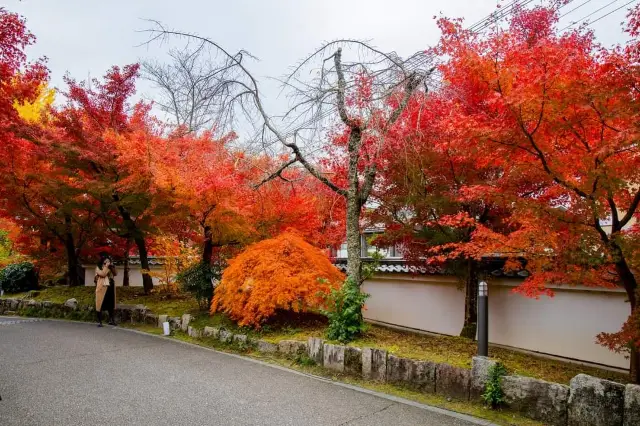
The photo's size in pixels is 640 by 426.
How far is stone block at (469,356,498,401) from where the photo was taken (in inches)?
200

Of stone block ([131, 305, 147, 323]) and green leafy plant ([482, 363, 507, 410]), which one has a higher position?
green leafy plant ([482, 363, 507, 410])

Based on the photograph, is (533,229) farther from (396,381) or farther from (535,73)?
(396,381)

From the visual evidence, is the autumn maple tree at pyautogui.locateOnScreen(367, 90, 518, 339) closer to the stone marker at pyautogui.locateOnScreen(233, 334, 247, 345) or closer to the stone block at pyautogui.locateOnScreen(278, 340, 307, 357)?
the stone block at pyautogui.locateOnScreen(278, 340, 307, 357)

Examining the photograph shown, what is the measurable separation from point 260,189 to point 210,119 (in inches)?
74.0

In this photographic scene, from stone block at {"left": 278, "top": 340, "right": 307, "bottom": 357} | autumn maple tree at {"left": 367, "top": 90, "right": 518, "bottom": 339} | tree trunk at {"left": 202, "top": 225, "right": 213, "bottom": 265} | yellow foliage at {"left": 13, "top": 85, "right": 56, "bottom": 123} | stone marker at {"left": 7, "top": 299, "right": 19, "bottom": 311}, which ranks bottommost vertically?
stone marker at {"left": 7, "top": 299, "right": 19, "bottom": 311}

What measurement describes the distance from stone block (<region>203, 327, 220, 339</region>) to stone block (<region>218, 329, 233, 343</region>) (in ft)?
0.33

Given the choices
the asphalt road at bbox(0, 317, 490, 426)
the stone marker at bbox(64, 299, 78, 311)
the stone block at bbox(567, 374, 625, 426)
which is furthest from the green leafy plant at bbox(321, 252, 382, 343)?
the stone marker at bbox(64, 299, 78, 311)

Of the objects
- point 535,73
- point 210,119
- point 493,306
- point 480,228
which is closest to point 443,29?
point 535,73

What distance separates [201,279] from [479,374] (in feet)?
22.8

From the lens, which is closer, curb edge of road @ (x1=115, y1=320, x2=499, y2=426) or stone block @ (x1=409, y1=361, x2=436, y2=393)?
curb edge of road @ (x1=115, y1=320, x2=499, y2=426)

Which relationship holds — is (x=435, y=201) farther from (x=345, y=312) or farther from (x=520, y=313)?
(x=520, y=313)

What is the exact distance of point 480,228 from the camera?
6.44 meters

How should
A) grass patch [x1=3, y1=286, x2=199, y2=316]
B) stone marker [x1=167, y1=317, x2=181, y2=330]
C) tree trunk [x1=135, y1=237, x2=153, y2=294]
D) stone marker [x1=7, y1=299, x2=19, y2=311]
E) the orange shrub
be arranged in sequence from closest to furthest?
the orange shrub < stone marker [x1=167, y1=317, x2=181, y2=330] < grass patch [x1=3, y1=286, x2=199, y2=316] < tree trunk [x1=135, y1=237, x2=153, y2=294] < stone marker [x1=7, y1=299, x2=19, y2=311]

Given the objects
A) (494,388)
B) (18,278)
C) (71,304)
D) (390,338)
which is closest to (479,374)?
(494,388)
